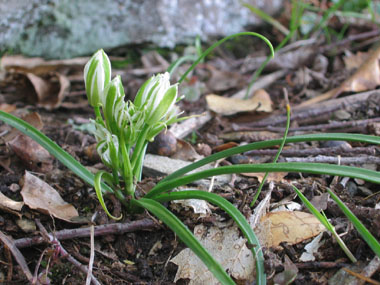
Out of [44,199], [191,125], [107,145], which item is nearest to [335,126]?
[191,125]

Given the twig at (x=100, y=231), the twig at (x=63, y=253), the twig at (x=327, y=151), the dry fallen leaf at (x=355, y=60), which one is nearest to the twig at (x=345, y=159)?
the twig at (x=327, y=151)

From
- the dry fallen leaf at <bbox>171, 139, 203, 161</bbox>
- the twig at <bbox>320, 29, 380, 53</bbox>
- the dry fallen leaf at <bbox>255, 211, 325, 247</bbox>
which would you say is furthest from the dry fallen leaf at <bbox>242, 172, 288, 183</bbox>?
the twig at <bbox>320, 29, 380, 53</bbox>

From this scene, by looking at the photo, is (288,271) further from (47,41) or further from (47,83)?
(47,41)

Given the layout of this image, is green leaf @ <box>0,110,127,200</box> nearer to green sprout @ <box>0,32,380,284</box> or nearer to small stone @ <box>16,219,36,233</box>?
green sprout @ <box>0,32,380,284</box>

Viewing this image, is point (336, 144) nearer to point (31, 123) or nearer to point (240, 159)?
point (240, 159)

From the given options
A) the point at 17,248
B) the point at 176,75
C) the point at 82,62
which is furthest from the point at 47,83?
the point at 17,248

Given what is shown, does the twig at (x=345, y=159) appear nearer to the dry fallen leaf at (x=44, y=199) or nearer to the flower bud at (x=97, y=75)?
the flower bud at (x=97, y=75)

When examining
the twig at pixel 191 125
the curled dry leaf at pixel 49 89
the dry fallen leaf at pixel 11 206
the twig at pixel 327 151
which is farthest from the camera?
the curled dry leaf at pixel 49 89
